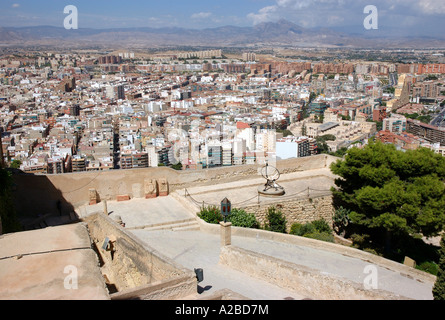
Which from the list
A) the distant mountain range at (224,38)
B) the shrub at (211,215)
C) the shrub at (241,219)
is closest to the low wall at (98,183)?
the shrub at (211,215)

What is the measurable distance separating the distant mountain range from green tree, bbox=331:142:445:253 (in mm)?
122281

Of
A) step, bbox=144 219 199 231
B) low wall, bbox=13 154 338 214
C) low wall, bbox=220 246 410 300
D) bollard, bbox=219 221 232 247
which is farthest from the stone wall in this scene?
low wall, bbox=220 246 410 300

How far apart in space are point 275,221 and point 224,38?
181 metres

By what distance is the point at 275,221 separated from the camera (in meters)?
6.07

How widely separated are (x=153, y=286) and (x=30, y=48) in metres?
120

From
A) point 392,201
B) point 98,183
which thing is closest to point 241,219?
point 392,201

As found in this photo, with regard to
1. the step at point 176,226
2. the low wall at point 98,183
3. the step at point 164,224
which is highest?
the low wall at point 98,183

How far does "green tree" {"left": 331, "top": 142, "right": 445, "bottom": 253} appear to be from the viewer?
17.9 ft

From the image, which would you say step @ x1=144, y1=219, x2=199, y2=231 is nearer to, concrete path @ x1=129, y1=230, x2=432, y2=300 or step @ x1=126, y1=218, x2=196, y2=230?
step @ x1=126, y1=218, x2=196, y2=230

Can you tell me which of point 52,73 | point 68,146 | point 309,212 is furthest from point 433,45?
point 309,212

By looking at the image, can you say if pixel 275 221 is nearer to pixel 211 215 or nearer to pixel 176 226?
pixel 211 215

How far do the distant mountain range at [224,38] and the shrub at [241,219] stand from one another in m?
122

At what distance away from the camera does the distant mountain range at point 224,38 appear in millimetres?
132500

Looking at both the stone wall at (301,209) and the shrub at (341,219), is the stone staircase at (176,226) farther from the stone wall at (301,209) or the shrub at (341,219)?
the shrub at (341,219)
